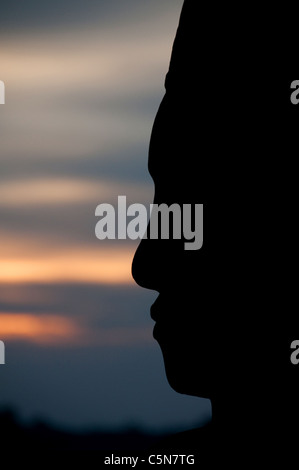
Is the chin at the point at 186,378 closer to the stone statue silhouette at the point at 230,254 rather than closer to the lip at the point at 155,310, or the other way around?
the stone statue silhouette at the point at 230,254

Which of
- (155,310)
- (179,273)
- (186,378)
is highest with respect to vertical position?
(179,273)

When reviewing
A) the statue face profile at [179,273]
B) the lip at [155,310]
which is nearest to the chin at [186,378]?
the statue face profile at [179,273]

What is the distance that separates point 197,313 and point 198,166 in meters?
0.67

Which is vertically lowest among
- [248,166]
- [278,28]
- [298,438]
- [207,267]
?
[298,438]

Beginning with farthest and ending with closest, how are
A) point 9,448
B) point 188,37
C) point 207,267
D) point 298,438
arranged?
1. point 9,448
2. point 188,37
3. point 207,267
4. point 298,438

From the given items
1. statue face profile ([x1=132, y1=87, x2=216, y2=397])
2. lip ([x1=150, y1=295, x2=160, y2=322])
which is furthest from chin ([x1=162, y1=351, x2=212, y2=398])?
lip ([x1=150, y1=295, x2=160, y2=322])

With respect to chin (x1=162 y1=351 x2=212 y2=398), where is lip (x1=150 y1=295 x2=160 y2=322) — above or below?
above

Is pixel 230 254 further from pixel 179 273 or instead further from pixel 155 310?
pixel 155 310

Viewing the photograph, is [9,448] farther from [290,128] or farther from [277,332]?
[290,128]

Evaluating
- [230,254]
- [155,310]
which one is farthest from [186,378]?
[230,254]

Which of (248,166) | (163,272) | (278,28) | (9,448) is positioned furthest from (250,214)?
(9,448)

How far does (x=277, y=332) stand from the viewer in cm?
393

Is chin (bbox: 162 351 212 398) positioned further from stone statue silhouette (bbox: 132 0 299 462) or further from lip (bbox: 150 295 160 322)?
lip (bbox: 150 295 160 322)

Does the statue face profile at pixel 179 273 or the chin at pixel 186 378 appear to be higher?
the statue face profile at pixel 179 273
